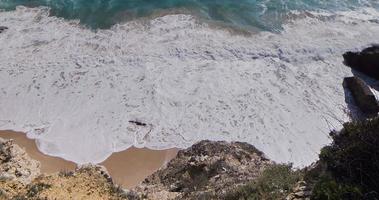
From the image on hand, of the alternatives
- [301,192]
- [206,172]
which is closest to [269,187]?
[301,192]

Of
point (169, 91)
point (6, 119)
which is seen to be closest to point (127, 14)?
point (169, 91)

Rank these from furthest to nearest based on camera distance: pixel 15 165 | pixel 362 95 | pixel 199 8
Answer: pixel 199 8 < pixel 362 95 < pixel 15 165

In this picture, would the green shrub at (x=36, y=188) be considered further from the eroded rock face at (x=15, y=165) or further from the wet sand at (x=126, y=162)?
the wet sand at (x=126, y=162)

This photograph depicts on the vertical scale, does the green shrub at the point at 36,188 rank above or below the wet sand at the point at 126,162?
above

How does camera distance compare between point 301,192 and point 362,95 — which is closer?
point 301,192

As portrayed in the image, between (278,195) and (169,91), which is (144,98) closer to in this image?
(169,91)

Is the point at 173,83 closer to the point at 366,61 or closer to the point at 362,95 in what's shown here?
the point at 362,95

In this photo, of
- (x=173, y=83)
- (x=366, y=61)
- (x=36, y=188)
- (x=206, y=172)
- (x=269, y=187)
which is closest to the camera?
(x=269, y=187)

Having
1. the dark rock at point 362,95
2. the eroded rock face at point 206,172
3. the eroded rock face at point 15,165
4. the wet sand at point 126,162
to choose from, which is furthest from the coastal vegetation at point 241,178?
the dark rock at point 362,95
